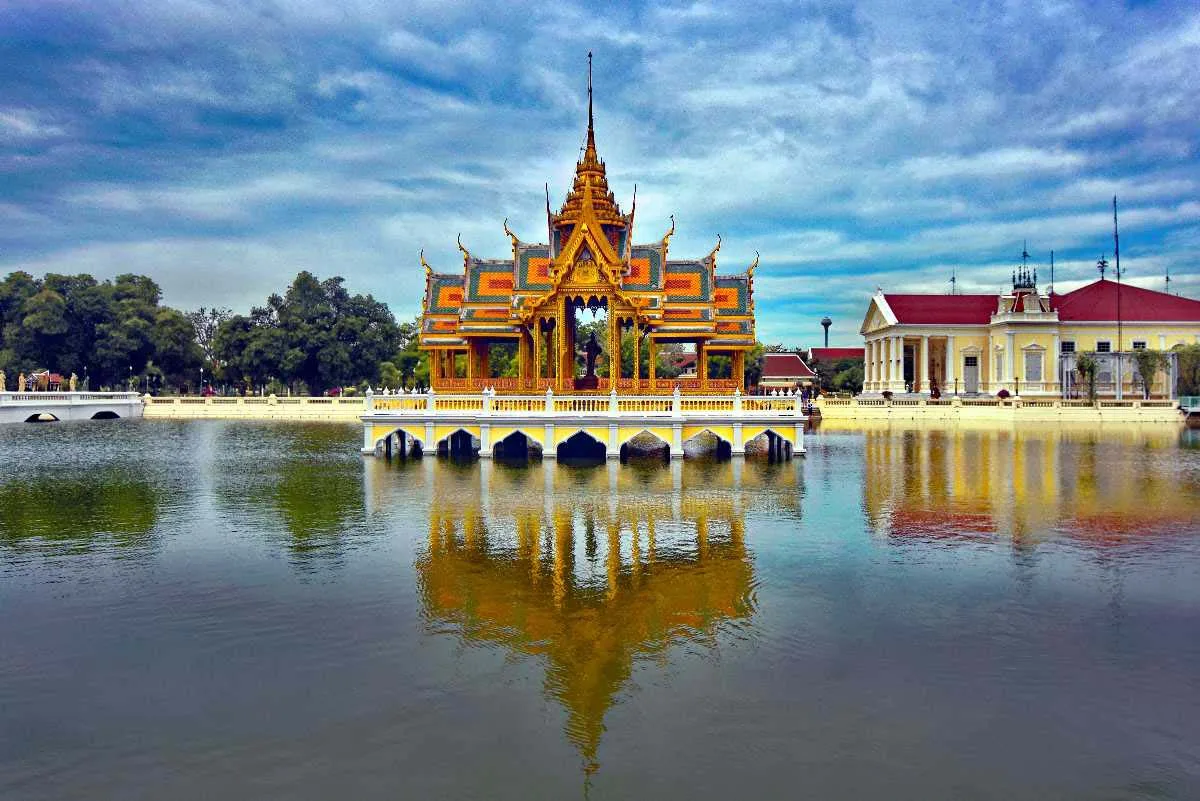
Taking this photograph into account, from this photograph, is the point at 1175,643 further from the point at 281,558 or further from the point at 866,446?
the point at 866,446

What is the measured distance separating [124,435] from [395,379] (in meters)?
42.0

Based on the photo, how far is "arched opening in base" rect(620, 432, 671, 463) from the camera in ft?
94.4

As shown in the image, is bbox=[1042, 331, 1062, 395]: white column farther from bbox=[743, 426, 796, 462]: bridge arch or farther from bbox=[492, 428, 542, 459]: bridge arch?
bbox=[492, 428, 542, 459]: bridge arch

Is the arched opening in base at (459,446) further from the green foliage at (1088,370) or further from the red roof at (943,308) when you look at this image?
the red roof at (943,308)

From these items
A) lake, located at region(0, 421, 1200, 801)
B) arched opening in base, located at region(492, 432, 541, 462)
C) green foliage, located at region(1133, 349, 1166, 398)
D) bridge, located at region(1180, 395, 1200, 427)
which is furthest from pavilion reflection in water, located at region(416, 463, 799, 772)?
green foliage, located at region(1133, 349, 1166, 398)

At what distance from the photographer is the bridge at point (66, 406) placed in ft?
171

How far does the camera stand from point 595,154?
1323 inches

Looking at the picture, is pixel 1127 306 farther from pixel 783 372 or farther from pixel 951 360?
pixel 783 372

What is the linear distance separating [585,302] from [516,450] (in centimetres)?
613

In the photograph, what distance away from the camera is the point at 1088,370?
59.9 metres

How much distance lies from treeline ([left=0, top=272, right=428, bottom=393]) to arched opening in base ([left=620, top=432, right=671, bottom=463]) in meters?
40.4

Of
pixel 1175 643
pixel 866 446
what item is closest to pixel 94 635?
pixel 1175 643

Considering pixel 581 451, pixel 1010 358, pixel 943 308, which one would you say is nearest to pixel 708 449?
pixel 581 451

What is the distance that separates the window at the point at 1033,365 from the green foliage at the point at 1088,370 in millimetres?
3019
